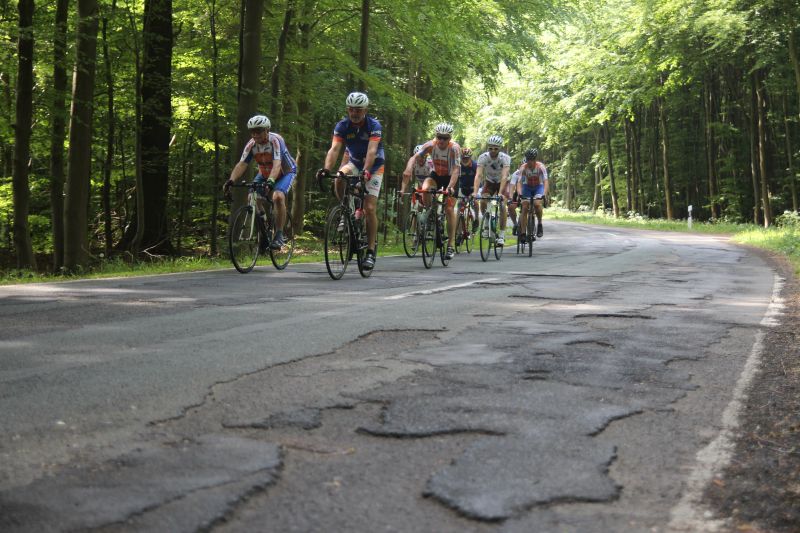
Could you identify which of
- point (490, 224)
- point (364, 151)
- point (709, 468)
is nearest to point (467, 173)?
point (490, 224)

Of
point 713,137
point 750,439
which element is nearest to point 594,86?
point 713,137

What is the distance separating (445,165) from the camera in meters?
13.6

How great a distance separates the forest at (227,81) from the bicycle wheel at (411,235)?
3.49 metres

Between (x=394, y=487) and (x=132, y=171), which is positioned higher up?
(x=132, y=171)

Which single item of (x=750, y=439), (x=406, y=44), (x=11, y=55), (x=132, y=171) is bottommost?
(x=750, y=439)

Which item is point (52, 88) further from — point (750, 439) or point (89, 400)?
point (750, 439)

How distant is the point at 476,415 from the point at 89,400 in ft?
5.95

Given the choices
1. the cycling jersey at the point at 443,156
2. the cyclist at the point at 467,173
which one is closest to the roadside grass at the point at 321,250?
the cyclist at the point at 467,173

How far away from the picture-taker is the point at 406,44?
67.8 ft

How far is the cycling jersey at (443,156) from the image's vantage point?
13.4m

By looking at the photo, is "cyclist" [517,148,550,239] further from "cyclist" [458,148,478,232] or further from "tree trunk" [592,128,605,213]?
"tree trunk" [592,128,605,213]

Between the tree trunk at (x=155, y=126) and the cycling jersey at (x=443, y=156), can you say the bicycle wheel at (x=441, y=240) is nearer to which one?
the cycling jersey at (x=443, y=156)

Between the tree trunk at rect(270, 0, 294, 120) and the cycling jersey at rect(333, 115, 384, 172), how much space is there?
831cm

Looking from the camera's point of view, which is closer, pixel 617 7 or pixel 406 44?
pixel 406 44
